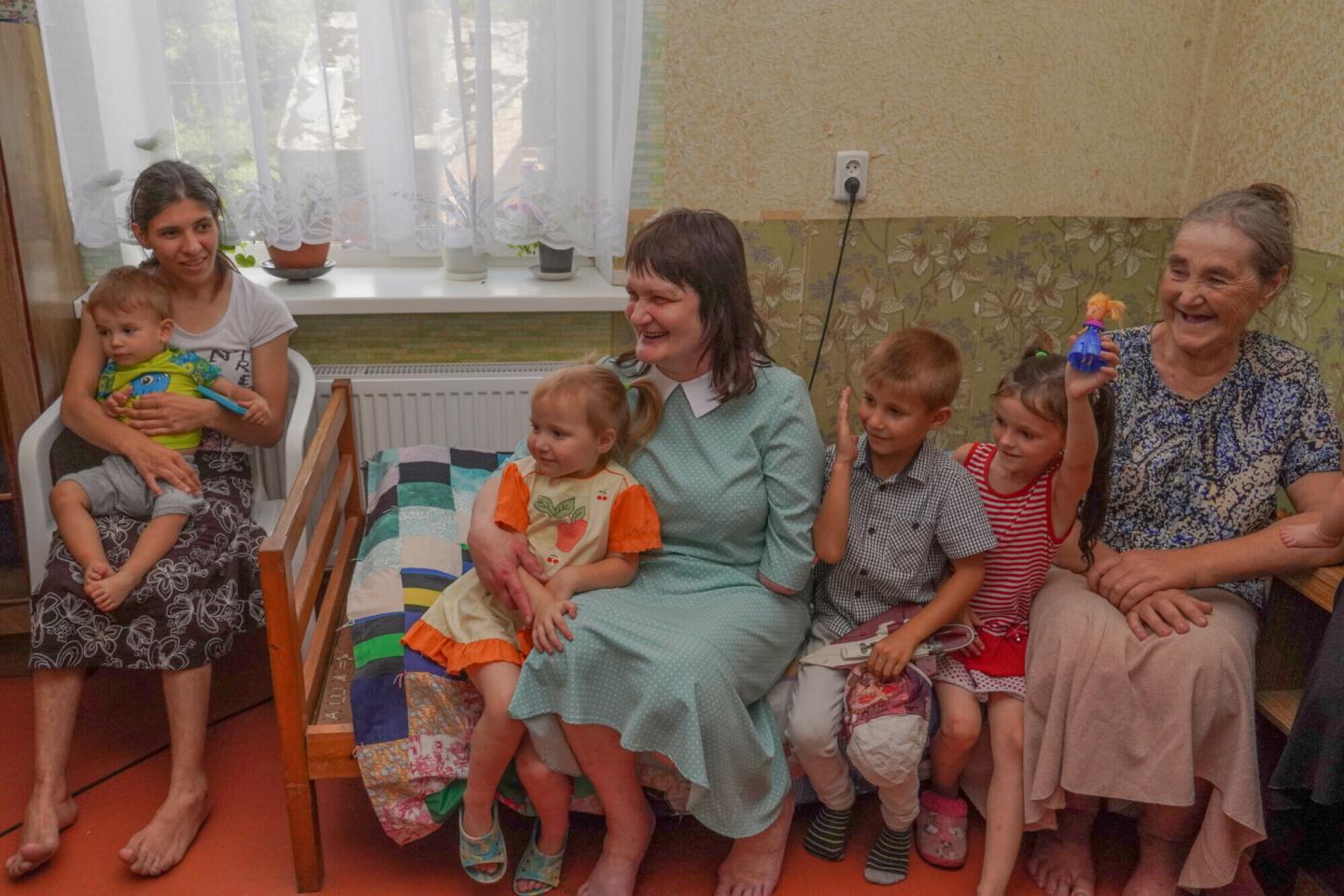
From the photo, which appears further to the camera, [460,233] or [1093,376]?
[460,233]

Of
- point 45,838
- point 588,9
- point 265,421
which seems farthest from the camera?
point 588,9

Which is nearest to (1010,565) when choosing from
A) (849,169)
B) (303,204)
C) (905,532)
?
(905,532)

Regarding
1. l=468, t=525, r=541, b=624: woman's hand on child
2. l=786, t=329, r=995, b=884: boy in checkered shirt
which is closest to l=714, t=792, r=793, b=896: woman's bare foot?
l=786, t=329, r=995, b=884: boy in checkered shirt

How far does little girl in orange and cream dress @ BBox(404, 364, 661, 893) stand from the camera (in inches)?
69.4

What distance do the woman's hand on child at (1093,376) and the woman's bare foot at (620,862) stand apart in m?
0.96

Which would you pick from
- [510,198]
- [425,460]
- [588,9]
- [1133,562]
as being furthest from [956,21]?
[425,460]

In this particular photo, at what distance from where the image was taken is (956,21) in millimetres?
2463

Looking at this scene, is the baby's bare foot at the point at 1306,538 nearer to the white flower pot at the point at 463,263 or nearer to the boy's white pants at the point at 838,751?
the boy's white pants at the point at 838,751

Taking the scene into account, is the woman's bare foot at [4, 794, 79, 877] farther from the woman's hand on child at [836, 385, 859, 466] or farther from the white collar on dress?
the woman's hand on child at [836, 385, 859, 466]

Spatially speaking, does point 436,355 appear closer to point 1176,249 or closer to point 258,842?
point 258,842

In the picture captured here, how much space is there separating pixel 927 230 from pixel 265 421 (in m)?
1.50

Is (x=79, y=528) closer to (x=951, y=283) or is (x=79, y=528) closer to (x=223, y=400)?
(x=223, y=400)

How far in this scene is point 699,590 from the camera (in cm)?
190

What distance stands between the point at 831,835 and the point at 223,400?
1.37 meters
